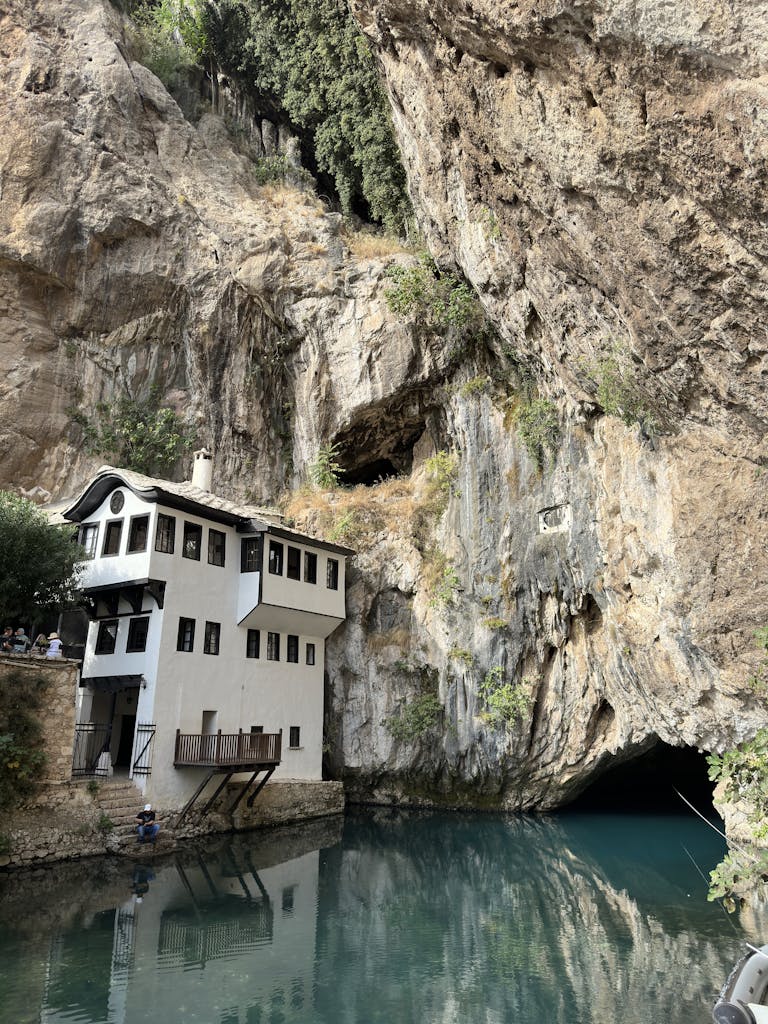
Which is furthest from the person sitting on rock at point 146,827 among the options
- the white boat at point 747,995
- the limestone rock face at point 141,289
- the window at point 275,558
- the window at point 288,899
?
the white boat at point 747,995

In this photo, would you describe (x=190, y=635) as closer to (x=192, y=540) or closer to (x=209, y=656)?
(x=209, y=656)

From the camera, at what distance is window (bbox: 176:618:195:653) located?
22.5 meters

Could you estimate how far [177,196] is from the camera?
33.0m

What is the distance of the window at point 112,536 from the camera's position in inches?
917

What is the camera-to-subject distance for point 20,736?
17.8m

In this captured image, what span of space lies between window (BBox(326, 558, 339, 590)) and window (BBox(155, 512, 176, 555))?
21.6ft

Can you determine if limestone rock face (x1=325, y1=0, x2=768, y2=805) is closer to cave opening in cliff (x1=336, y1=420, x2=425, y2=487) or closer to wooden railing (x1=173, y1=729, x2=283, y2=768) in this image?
wooden railing (x1=173, y1=729, x2=283, y2=768)

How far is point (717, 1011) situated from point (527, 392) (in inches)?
817

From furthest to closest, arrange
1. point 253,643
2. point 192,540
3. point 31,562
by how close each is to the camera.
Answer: point 253,643 < point 192,540 < point 31,562

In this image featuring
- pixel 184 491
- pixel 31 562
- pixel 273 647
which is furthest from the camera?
pixel 273 647

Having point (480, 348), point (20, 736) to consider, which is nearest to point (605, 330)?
point (480, 348)

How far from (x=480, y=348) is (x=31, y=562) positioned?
706 inches

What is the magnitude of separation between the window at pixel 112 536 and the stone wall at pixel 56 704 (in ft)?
16.4

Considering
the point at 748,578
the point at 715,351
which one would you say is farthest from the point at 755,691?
the point at 715,351
